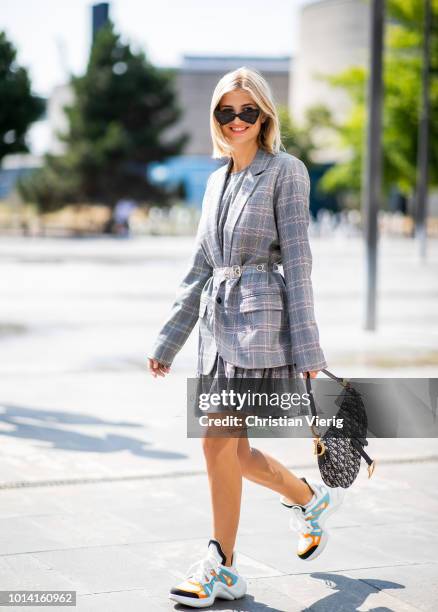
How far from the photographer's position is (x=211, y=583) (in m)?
3.84

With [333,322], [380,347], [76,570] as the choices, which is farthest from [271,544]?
[333,322]

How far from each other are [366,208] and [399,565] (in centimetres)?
833

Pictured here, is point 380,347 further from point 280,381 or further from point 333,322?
point 280,381

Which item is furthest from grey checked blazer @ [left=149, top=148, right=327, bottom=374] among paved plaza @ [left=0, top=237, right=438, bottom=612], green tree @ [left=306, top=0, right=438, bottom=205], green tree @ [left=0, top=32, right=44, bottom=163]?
green tree @ [left=306, top=0, right=438, bottom=205]

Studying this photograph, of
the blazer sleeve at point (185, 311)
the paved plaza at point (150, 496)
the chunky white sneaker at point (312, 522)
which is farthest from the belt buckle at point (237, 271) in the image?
the chunky white sneaker at point (312, 522)

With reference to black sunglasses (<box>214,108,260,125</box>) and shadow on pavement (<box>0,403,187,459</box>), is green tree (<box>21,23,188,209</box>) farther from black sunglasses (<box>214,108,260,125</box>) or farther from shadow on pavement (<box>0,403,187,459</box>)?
black sunglasses (<box>214,108,260,125</box>)

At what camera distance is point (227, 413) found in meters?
3.77

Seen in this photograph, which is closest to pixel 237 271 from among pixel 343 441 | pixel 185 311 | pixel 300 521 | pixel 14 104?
pixel 185 311

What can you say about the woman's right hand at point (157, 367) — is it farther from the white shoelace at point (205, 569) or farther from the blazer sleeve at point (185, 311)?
the white shoelace at point (205, 569)

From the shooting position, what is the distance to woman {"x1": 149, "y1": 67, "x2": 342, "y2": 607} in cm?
373

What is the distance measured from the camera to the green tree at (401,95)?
129 ft

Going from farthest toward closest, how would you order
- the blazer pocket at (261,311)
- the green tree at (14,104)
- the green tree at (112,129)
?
1. the green tree at (112,129)
2. the green tree at (14,104)
3. the blazer pocket at (261,311)

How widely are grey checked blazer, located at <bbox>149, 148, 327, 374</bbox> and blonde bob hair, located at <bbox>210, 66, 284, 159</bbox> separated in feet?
0.21

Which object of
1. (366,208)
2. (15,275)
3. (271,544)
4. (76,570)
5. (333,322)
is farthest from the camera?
(15,275)
